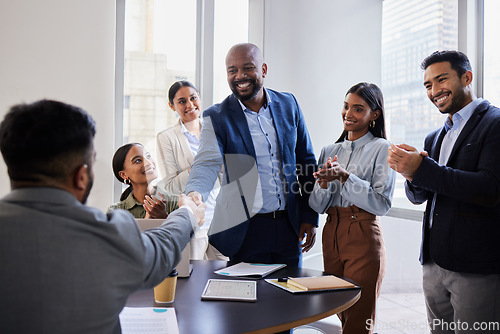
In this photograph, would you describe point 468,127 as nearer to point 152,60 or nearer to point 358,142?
point 358,142

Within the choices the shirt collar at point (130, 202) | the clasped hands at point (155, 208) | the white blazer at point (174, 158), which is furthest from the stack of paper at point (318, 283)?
the white blazer at point (174, 158)

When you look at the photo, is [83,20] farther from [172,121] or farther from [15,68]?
[172,121]

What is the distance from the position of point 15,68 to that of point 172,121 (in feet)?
4.48

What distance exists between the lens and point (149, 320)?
124 centimetres

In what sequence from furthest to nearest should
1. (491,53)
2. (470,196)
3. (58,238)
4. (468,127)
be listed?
(491,53)
(468,127)
(470,196)
(58,238)

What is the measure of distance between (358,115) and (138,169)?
4.60 feet


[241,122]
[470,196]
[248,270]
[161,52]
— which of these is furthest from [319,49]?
[248,270]

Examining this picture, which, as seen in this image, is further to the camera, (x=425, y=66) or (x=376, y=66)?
(x=376, y=66)

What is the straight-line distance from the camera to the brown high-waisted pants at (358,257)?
6.84 feet

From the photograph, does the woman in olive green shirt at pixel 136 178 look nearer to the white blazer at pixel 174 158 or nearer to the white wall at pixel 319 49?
the white blazer at pixel 174 158

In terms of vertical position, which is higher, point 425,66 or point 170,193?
point 425,66

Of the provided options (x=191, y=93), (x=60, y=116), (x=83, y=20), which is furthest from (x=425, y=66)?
(x=83, y=20)

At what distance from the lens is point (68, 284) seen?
2.65 ft

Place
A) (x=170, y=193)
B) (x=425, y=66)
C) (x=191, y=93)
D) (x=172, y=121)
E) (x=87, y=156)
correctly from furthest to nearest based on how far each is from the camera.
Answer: (x=172, y=121)
(x=191, y=93)
(x=170, y=193)
(x=425, y=66)
(x=87, y=156)
